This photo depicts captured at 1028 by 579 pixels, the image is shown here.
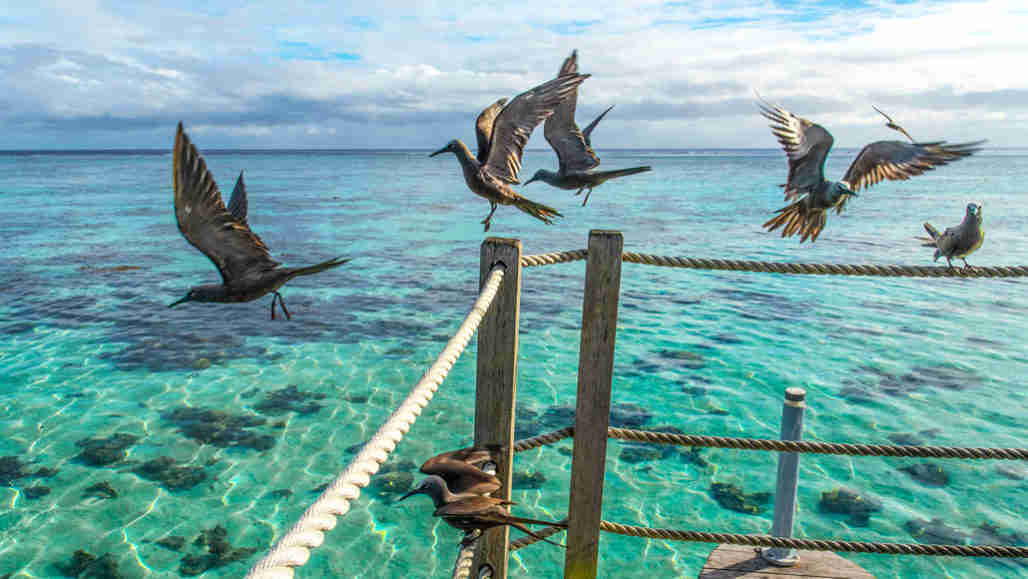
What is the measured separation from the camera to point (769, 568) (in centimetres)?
401

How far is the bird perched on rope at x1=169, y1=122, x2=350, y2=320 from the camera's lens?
119 inches

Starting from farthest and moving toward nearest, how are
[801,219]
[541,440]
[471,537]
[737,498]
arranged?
[737,498] < [801,219] < [541,440] < [471,537]

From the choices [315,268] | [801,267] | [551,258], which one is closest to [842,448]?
[801,267]

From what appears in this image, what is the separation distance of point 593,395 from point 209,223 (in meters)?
1.97

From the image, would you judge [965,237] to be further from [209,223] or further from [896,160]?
[209,223]

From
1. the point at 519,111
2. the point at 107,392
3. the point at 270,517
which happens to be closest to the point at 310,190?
the point at 107,392

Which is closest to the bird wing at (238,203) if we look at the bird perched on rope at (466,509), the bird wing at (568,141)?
the bird wing at (568,141)

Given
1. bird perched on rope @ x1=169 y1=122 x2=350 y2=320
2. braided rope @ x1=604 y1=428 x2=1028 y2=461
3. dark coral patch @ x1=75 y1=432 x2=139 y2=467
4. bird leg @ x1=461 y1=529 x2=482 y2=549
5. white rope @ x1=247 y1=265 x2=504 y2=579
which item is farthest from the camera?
dark coral patch @ x1=75 y1=432 x2=139 y2=467

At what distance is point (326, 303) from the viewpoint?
16.5 meters

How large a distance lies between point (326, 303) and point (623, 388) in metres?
8.35

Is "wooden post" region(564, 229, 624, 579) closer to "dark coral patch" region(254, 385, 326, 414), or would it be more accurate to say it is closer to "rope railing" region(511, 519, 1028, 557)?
"rope railing" region(511, 519, 1028, 557)

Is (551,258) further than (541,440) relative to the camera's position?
No

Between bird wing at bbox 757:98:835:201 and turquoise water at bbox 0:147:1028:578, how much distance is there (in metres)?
4.39

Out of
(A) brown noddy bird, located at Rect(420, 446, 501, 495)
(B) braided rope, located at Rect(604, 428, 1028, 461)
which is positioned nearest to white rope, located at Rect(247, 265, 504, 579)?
Answer: (A) brown noddy bird, located at Rect(420, 446, 501, 495)
